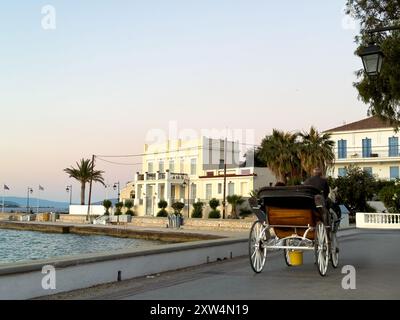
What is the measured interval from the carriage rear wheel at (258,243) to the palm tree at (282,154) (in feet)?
129

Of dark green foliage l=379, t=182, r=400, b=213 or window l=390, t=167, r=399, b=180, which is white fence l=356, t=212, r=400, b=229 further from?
window l=390, t=167, r=399, b=180

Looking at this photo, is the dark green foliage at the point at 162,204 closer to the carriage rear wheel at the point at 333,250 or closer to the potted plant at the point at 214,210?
the potted plant at the point at 214,210

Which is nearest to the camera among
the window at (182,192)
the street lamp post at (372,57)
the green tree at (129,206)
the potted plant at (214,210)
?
the street lamp post at (372,57)

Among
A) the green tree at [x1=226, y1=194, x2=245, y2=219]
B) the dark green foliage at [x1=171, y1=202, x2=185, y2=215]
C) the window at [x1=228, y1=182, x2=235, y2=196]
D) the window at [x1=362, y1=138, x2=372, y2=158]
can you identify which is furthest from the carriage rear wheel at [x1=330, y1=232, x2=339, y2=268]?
the dark green foliage at [x1=171, y1=202, x2=185, y2=215]

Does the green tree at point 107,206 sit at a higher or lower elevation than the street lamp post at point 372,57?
lower

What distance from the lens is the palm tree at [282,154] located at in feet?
162

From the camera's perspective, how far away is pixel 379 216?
106 ft

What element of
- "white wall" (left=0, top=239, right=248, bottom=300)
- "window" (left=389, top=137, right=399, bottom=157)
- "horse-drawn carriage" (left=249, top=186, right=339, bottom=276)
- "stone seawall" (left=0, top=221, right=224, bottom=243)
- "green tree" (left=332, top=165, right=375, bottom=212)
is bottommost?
"stone seawall" (left=0, top=221, right=224, bottom=243)

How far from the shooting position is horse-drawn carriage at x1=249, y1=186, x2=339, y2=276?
948 cm

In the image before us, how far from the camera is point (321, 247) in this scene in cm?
953

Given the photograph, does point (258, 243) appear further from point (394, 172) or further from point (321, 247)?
point (394, 172)

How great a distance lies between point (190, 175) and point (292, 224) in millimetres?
59423

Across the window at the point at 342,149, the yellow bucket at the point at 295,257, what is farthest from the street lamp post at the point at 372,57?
the window at the point at 342,149
